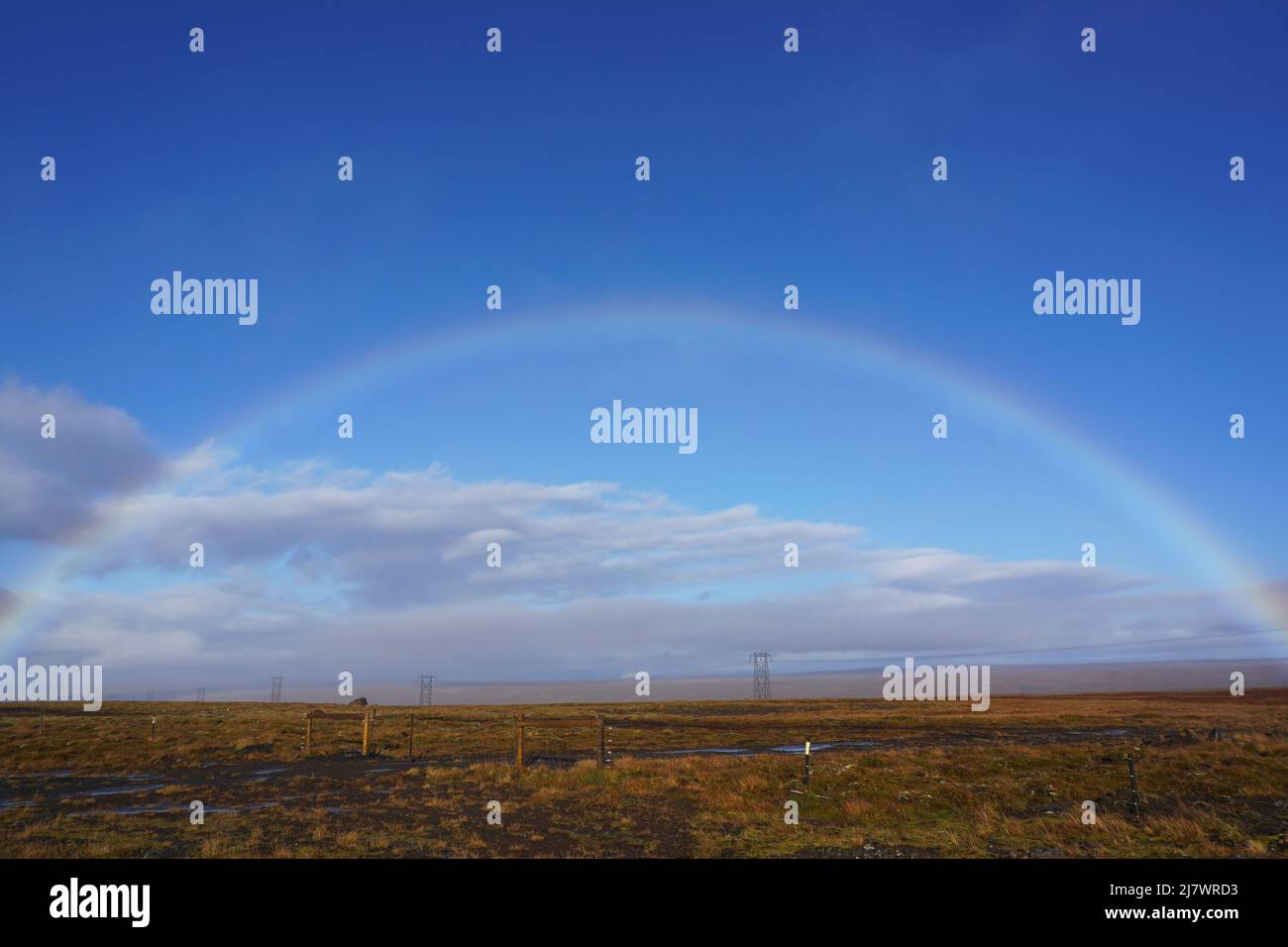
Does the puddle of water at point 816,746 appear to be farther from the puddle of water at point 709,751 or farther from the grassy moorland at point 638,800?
the puddle of water at point 709,751

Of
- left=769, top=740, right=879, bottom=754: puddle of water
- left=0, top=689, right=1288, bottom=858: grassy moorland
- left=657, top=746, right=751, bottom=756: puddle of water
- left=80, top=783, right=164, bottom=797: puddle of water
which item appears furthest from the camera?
left=769, top=740, right=879, bottom=754: puddle of water

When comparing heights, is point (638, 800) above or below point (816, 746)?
above

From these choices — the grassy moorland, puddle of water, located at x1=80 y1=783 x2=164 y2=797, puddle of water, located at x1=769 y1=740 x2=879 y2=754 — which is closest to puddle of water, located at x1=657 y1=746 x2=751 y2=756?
the grassy moorland

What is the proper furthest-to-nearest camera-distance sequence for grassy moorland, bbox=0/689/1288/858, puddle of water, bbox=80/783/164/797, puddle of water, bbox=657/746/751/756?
puddle of water, bbox=657/746/751/756 → puddle of water, bbox=80/783/164/797 → grassy moorland, bbox=0/689/1288/858

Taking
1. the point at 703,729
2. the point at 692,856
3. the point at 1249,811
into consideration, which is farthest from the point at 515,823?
the point at 703,729

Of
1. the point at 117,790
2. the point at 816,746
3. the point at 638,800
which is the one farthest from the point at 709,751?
the point at 117,790

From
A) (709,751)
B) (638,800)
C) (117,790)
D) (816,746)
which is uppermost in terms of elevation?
(638,800)

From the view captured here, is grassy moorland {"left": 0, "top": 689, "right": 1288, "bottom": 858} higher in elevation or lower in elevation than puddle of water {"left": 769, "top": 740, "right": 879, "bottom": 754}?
higher

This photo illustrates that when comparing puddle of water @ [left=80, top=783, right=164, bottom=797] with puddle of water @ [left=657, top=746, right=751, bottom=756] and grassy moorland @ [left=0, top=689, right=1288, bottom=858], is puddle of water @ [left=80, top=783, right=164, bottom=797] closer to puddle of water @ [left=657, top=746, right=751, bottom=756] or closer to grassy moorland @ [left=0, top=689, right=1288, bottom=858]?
grassy moorland @ [left=0, top=689, right=1288, bottom=858]

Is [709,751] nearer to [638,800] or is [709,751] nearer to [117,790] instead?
[638,800]

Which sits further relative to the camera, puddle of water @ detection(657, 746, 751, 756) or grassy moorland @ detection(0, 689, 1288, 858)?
puddle of water @ detection(657, 746, 751, 756)
